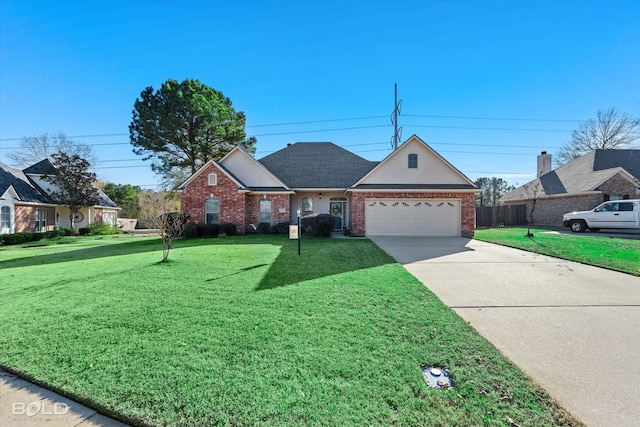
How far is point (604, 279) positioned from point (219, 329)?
8.47 meters

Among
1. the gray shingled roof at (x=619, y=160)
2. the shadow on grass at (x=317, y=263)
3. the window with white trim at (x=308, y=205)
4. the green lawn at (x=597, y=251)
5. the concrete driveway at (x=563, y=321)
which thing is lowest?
the concrete driveway at (x=563, y=321)

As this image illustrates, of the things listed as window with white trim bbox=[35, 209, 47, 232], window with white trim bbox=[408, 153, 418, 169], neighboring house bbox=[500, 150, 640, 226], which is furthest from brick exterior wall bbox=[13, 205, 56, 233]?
neighboring house bbox=[500, 150, 640, 226]

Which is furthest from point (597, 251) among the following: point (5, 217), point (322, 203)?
point (5, 217)

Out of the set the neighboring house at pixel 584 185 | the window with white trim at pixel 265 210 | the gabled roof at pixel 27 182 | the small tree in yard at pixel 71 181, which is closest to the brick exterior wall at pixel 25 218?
the gabled roof at pixel 27 182

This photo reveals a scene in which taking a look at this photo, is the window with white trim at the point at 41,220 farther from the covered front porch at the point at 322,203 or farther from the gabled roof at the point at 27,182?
the covered front porch at the point at 322,203

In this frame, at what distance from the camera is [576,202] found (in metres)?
20.1

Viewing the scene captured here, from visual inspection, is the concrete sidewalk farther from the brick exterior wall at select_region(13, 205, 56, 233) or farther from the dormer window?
the brick exterior wall at select_region(13, 205, 56, 233)

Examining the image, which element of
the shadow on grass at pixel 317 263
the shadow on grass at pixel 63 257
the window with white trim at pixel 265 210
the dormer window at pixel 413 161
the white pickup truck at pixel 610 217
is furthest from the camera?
the window with white trim at pixel 265 210

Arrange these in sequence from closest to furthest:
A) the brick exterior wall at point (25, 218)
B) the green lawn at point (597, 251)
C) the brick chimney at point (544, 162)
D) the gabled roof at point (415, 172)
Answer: the green lawn at point (597, 251) → the gabled roof at point (415, 172) → the brick exterior wall at point (25, 218) → the brick chimney at point (544, 162)

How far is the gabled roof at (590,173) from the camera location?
19.2 metres

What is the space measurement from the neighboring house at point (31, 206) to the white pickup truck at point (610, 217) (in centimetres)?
3611

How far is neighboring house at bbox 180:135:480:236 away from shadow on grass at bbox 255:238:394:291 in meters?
5.56

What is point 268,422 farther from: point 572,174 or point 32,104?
point 572,174

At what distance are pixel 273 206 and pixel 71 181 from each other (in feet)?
53.7
